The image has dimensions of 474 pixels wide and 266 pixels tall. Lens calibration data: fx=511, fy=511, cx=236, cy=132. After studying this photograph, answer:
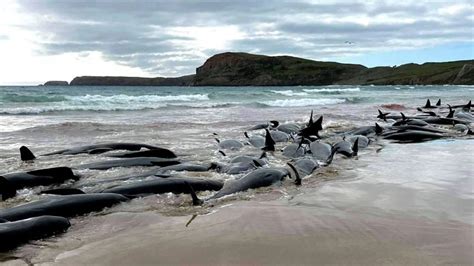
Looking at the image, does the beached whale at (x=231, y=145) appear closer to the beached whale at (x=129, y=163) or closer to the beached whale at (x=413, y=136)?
the beached whale at (x=129, y=163)

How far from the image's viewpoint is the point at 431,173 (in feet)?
23.1

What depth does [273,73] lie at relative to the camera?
15050 cm

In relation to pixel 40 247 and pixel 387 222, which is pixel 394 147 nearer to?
pixel 387 222

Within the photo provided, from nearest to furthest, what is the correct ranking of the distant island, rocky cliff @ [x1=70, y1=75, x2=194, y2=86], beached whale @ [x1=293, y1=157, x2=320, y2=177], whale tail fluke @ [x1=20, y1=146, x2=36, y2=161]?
beached whale @ [x1=293, y1=157, x2=320, y2=177] → whale tail fluke @ [x1=20, y1=146, x2=36, y2=161] → the distant island → rocky cliff @ [x1=70, y1=75, x2=194, y2=86]

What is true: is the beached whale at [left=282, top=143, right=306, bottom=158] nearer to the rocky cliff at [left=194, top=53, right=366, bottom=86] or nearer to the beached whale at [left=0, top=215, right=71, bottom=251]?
the beached whale at [left=0, top=215, right=71, bottom=251]

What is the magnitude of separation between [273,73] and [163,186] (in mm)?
145741

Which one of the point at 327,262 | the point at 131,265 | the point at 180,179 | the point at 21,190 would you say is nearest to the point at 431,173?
the point at 180,179

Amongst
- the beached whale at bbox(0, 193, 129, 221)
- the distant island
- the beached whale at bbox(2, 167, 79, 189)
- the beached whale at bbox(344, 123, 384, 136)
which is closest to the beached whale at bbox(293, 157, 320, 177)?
the beached whale at bbox(0, 193, 129, 221)

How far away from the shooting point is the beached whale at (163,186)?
6195 millimetres

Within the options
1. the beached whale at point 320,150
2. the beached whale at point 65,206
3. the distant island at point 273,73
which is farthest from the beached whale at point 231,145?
the distant island at point 273,73

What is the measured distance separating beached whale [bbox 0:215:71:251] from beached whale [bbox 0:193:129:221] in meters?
0.30

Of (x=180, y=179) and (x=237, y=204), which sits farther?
(x=180, y=179)

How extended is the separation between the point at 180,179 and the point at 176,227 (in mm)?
1883

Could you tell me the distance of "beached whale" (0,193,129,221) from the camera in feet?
16.3
